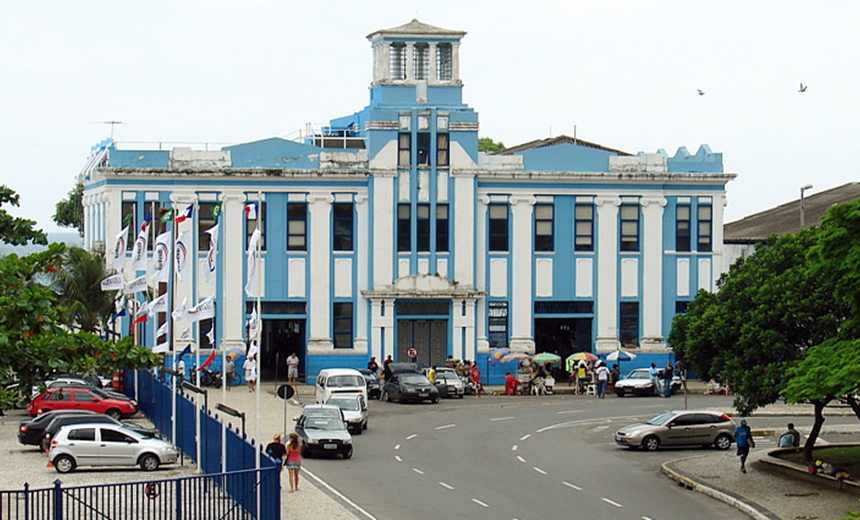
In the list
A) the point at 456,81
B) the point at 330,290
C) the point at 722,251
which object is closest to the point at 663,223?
the point at 722,251

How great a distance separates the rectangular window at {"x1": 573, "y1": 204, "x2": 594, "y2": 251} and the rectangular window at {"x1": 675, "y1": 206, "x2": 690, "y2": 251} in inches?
157

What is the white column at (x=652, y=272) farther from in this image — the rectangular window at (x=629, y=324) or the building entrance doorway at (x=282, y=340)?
the building entrance doorway at (x=282, y=340)

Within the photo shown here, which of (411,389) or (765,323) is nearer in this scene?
(765,323)

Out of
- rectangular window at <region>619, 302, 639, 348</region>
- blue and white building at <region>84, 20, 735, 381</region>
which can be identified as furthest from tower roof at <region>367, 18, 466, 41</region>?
rectangular window at <region>619, 302, 639, 348</region>

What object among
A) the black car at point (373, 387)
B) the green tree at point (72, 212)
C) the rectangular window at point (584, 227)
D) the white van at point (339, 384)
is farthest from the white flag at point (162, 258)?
the green tree at point (72, 212)

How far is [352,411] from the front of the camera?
146 ft

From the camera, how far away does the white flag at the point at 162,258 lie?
36.7 m

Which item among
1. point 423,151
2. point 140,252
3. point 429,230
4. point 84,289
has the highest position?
point 423,151

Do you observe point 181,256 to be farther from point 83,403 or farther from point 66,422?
point 83,403

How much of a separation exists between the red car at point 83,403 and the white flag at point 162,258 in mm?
9411

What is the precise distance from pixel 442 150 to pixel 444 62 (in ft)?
13.8

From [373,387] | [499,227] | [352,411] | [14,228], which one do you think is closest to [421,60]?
[499,227]

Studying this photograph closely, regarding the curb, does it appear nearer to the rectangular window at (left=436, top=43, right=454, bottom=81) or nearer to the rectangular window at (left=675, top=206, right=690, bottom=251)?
the rectangular window at (left=675, top=206, right=690, bottom=251)

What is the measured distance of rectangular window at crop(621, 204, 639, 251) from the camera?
65312 mm
